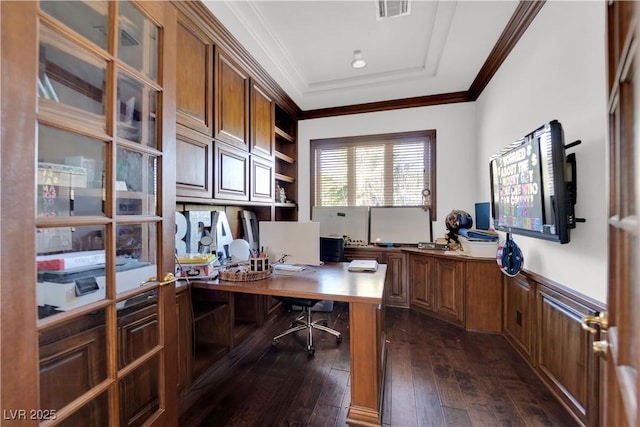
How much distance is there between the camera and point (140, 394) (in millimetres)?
1270

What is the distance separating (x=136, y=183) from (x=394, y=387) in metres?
2.17

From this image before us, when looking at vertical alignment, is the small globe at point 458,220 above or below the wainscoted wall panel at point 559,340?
above

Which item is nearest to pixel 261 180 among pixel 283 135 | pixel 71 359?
pixel 283 135

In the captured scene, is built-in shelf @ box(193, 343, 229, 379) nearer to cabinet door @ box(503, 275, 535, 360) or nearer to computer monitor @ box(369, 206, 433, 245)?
computer monitor @ box(369, 206, 433, 245)

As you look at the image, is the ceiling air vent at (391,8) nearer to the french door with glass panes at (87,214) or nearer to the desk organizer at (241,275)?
the french door with glass panes at (87,214)

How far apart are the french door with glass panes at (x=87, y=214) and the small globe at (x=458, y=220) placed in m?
3.20

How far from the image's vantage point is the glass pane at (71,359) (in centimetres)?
→ 89

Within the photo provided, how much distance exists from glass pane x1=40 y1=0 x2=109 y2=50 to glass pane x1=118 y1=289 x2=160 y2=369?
3.69ft

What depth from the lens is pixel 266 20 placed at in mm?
2258

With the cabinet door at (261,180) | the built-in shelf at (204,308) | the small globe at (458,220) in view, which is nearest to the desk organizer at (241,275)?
the built-in shelf at (204,308)

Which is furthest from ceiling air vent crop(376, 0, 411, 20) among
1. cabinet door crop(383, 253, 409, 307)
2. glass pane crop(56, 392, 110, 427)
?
glass pane crop(56, 392, 110, 427)

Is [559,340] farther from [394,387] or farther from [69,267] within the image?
[69,267]

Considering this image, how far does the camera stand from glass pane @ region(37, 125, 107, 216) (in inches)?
35.3

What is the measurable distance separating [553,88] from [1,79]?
2861 millimetres
